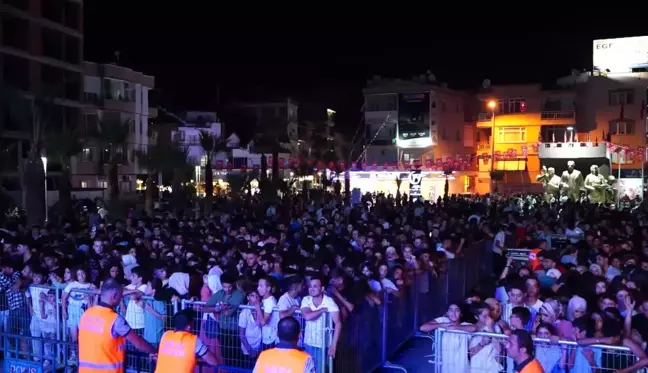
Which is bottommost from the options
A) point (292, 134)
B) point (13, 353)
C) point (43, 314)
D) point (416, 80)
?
point (13, 353)

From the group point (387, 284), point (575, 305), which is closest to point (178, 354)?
point (387, 284)

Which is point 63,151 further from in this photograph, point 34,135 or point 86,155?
point 86,155

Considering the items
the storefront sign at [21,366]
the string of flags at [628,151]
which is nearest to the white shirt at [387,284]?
the storefront sign at [21,366]

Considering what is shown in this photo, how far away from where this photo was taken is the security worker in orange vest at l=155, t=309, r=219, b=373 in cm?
533

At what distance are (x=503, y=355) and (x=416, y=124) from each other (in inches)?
1872

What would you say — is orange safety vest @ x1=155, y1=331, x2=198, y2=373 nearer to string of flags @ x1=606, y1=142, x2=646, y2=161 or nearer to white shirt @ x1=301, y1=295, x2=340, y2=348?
white shirt @ x1=301, y1=295, x2=340, y2=348

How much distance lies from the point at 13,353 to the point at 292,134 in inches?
2271

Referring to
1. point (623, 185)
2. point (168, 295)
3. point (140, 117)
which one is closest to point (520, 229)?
point (168, 295)

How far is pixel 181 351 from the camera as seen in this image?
5328 mm

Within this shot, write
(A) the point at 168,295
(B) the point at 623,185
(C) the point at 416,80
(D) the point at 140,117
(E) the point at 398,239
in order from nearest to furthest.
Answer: (A) the point at 168,295 → (E) the point at 398,239 → (B) the point at 623,185 → (D) the point at 140,117 → (C) the point at 416,80

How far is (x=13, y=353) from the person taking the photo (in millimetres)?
8352

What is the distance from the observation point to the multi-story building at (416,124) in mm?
52469

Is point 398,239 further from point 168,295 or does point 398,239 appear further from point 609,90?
point 609,90

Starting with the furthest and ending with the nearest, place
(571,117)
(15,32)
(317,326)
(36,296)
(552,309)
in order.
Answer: (571,117) < (15,32) < (36,296) < (552,309) < (317,326)
